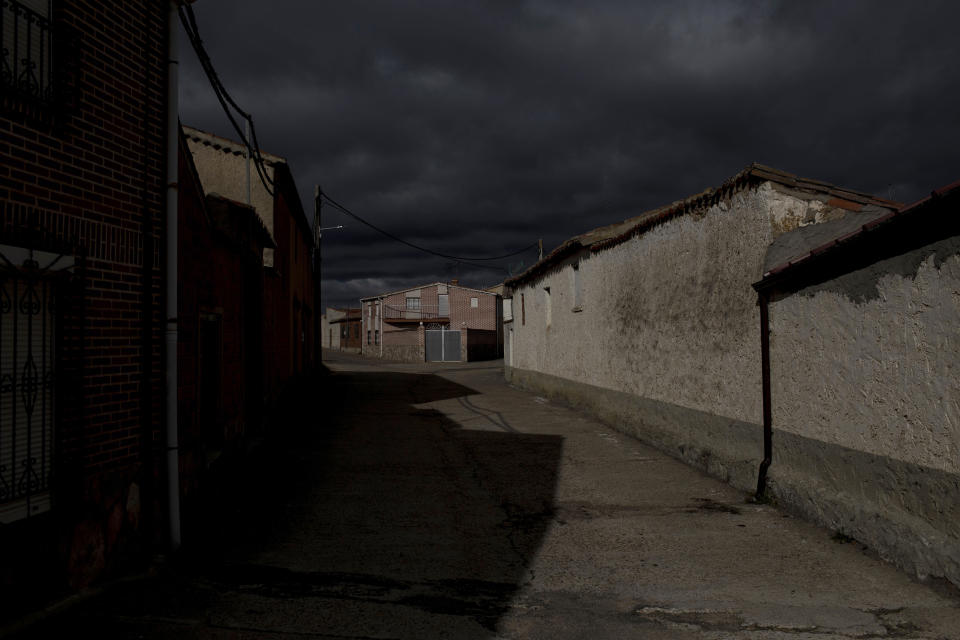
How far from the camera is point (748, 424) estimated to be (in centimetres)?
701

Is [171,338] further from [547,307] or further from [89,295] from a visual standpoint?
[547,307]

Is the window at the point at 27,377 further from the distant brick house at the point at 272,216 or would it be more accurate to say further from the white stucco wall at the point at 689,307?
the distant brick house at the point at 272,216

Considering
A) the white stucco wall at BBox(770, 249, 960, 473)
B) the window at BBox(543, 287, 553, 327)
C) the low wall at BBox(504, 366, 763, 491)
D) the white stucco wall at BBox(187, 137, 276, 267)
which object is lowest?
the low wall at BBox(504, 366, 763, 491)

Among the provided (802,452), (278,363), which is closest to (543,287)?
(278,363)

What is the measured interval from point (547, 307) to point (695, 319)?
354 inches

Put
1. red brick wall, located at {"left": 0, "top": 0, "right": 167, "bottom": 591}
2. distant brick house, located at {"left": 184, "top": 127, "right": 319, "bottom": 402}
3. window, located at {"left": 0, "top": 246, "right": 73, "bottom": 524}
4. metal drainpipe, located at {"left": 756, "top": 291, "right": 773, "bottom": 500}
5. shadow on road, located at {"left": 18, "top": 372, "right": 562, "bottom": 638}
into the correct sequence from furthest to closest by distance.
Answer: distant brick house, located at {"left": 184, "top": 127, "right": 319, "bottom": 402} → metal drainpipe, located at {"left": 756, "top": 291, "right": 773, "bottom": 500} → red brick wall, located at {"left": 0, "top": 0, "right": 167, "bottom": 591} → shadow on road, located at {"left": 18, "top": 372, "right": 562, "bottom": 638} → window, located at {"left": 0, "top": 246, "right": 73, "bottom": 524}

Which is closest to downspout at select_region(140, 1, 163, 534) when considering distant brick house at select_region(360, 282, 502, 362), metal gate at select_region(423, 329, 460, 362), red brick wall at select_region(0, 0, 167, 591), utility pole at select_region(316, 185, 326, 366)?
red brick wall at select_region(0, 0, 167, 591)

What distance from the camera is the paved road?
381 cm

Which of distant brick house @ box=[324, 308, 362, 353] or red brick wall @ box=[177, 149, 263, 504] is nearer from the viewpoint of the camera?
red brick wall @ box=[177, 149, 263, 504]

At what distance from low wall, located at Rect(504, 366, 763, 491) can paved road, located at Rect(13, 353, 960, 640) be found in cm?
27

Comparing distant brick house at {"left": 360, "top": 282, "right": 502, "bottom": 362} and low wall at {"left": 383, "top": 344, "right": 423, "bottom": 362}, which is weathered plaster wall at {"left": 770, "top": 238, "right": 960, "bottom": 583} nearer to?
low wall at {"left": 383, "top": 344, "right": 423, "bottom": 362}

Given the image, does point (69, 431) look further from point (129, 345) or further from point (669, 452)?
point (669, 452)

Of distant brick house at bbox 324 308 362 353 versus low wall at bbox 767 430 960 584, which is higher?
distant brick house at bbox 324 308 362 353

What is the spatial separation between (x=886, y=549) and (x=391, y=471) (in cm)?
544
